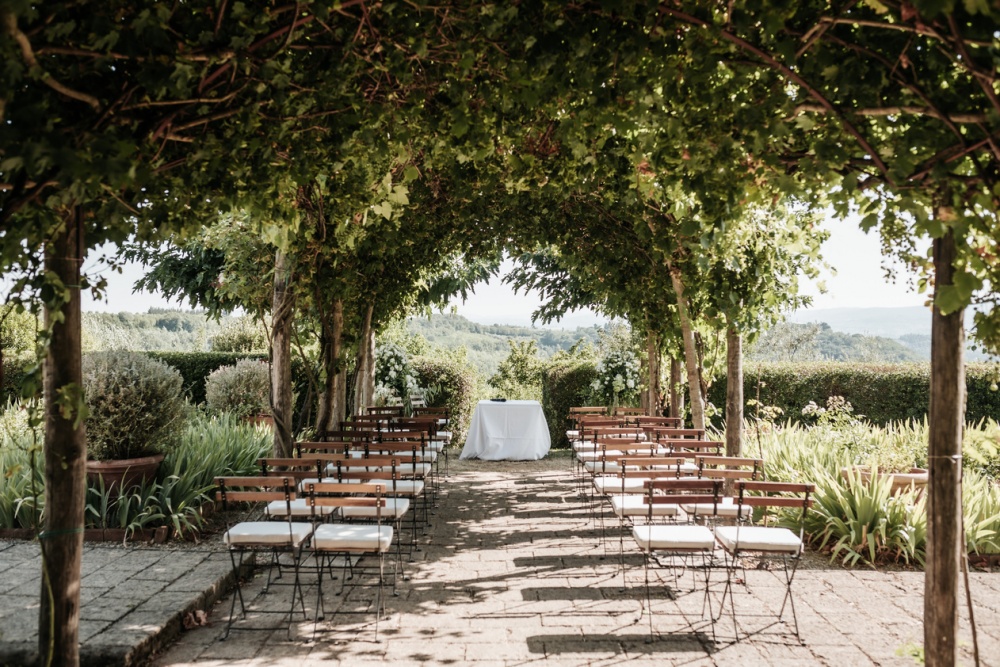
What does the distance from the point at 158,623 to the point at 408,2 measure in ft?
11.8

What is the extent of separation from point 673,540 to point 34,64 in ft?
13.1

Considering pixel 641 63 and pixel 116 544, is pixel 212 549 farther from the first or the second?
pixel 641 63

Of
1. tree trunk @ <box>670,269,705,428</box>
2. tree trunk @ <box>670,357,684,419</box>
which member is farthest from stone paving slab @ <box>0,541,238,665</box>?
tree trunk @ <box>670,357,684,419</box>

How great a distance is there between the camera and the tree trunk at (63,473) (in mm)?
3225

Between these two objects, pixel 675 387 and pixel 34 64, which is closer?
pixel 34 64

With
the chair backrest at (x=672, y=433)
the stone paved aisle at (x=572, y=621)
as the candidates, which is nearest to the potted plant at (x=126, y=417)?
the stone paved aisle at (x=572, y=621)

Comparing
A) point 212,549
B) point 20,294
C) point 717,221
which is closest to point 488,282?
point 212,549

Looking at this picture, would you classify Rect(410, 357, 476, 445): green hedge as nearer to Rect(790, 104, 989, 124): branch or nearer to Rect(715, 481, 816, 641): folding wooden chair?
Rect(715, 481, 816, 641): folding wooden chair

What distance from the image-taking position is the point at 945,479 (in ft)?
10.8

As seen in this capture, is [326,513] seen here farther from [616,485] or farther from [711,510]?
[711,510]

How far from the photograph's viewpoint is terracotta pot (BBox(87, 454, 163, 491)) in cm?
636

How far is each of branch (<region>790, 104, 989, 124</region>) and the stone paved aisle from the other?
2.90 meters

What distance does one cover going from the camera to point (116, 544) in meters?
5.95

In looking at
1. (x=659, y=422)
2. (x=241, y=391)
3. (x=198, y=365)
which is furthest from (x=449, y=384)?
(x=659, y=422)
